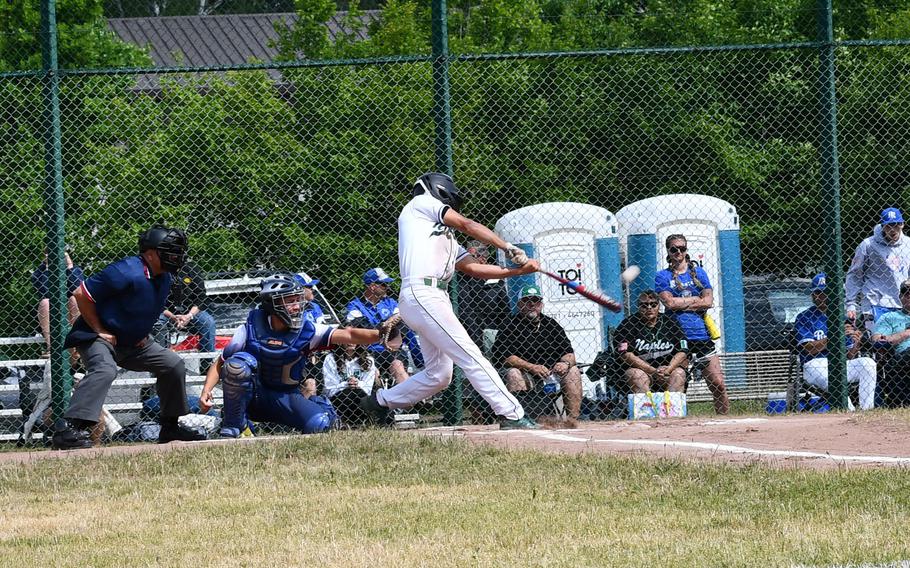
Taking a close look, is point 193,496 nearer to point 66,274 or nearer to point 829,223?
point 66,274

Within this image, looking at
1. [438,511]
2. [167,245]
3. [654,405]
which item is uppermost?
[167,245]

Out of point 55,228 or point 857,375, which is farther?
point 857,375

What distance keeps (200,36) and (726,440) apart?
8104mm

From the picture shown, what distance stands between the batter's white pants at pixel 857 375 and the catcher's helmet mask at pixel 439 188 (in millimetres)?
3806

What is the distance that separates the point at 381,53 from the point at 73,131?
8.55 m

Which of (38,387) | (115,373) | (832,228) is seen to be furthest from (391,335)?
(832,228)

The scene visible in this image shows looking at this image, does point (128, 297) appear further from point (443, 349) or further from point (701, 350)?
point (701, 350)

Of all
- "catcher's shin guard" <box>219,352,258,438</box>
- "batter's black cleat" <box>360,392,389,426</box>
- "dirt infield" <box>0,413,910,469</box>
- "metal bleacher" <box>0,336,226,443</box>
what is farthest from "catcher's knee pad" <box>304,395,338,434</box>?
"metal bleacher" <box>0,336,226,443</box>

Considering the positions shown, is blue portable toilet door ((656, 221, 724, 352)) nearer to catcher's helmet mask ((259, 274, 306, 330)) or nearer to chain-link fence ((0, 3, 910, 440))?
chain-link fence ((0, 3, 910, 440))

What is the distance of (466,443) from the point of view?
329 inches

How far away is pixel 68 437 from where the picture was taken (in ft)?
30.7

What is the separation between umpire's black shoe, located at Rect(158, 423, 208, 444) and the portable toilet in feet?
18.6

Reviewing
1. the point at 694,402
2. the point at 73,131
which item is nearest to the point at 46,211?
the point at 73,131

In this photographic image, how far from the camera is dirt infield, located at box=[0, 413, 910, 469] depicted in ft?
24.6
